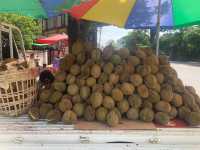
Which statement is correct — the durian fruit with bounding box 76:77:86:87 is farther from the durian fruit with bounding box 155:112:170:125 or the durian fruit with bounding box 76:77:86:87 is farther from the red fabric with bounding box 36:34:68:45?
the red fabric with bounding box 36:34:68:45

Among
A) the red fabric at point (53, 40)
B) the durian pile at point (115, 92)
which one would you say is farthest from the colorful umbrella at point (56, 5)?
the red fabric at point (53, 40)

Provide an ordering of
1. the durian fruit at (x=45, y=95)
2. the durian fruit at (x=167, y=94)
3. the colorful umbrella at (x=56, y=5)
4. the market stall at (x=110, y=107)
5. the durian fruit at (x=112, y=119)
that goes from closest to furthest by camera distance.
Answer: the market stall at (x=110, y=107)
the durian fruit at (x=112, y=119)
the durian fruit at (x=167, y=94)
the durian fruit at (x=45, y=95)
the colorful umbrella at (x=56, y=5)

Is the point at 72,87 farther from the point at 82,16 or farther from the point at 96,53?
the point at 82,16

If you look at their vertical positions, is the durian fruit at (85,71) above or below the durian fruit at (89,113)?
above

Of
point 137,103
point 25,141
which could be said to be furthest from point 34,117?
point 137,103

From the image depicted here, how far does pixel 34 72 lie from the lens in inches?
110

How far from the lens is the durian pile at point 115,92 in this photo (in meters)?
2.59

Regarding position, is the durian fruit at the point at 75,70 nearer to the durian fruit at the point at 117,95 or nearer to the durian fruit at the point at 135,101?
the durian fruit at the point at 117,95

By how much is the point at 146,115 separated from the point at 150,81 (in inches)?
10.6

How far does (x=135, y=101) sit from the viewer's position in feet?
8.59

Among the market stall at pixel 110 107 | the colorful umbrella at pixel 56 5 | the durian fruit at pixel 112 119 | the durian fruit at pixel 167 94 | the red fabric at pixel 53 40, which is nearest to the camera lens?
the market stall at pixel 110 107

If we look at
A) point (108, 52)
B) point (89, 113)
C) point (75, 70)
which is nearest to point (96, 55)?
point (108, 52)

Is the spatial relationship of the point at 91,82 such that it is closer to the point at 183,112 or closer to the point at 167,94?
the point at 167,94

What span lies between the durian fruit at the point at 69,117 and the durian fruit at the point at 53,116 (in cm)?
5
